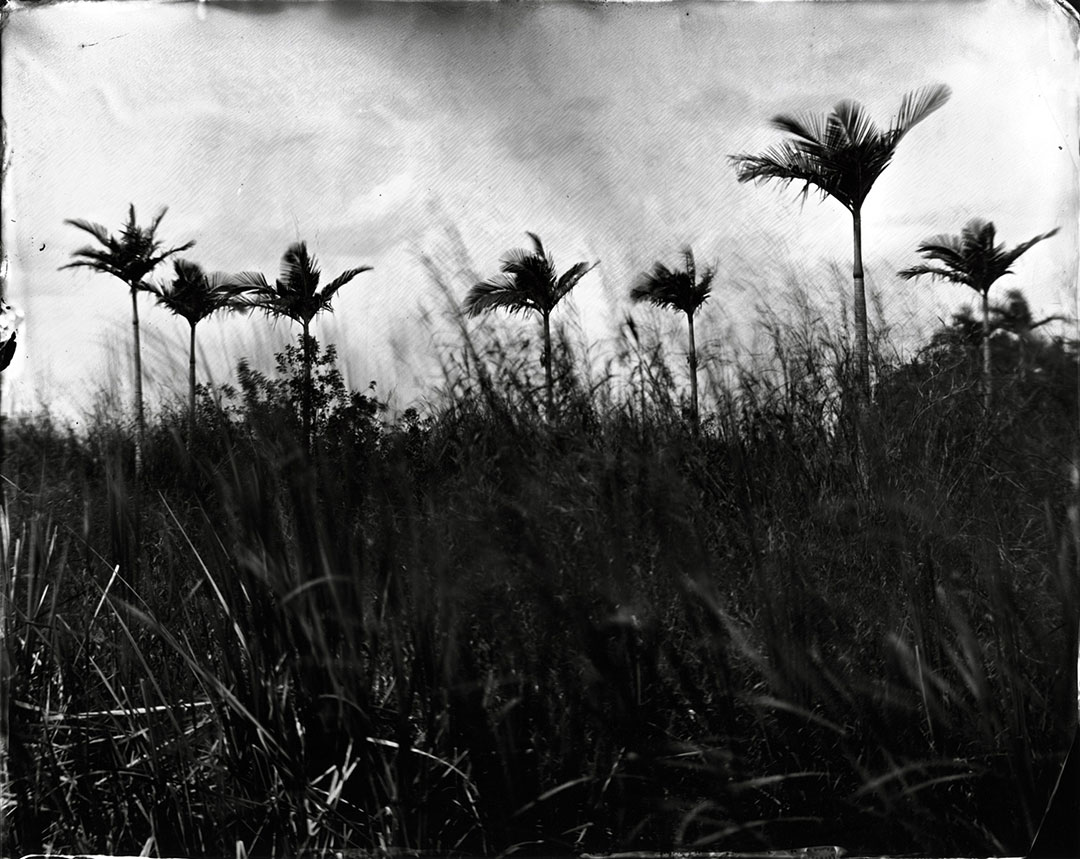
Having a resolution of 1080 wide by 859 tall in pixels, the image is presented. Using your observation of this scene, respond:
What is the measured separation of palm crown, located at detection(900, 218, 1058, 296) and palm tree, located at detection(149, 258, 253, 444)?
1.46 metres

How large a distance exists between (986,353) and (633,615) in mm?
963

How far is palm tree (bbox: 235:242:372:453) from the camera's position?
5.93 feet

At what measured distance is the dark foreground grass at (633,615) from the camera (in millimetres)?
1806

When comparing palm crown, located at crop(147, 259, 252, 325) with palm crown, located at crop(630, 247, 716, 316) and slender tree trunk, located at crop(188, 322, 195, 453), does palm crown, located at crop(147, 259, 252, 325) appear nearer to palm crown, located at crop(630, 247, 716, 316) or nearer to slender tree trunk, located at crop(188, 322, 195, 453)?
slender tree trunk, located at crop(188, 322, 195, 453)

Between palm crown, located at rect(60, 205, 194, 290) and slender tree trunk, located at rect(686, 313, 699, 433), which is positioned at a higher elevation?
palm crown, located at rect(60, 205, 194, 290)

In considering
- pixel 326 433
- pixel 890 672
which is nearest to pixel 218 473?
pixel 326 433

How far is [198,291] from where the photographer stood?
71.7 inches

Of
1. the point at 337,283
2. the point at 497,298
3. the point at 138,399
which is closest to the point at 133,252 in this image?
the point at 138,399

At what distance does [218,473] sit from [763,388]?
1.23 metres

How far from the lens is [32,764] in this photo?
1886 mm

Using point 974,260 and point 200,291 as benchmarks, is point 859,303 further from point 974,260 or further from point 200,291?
point 200,291

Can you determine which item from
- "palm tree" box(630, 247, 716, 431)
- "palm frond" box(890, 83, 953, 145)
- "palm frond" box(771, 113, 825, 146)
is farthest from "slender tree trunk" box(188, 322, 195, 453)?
"palm frond" box(890, 83, 953, 145)

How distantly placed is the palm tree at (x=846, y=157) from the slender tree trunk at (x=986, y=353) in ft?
0.84

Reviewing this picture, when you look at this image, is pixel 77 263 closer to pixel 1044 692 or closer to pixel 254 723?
pixel 254 723
